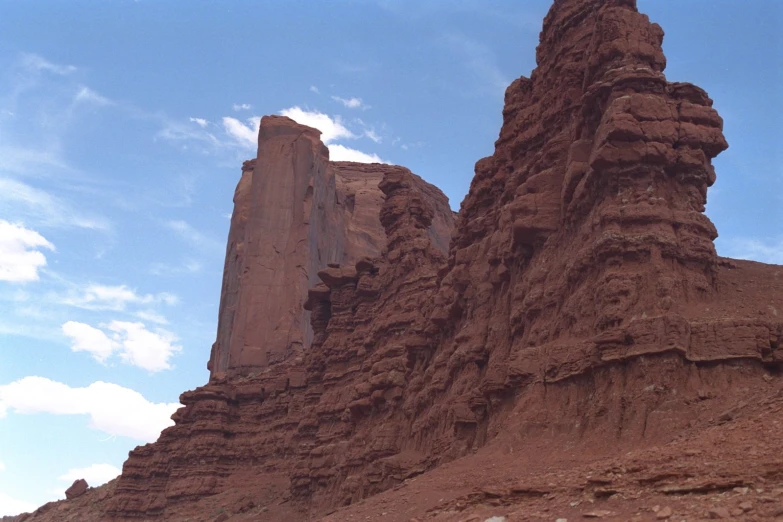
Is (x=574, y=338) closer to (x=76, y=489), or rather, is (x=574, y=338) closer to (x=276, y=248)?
(x=276, y=248)

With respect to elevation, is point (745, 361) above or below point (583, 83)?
below

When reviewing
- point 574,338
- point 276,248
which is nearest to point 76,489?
point 276,248

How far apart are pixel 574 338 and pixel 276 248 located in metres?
47.8

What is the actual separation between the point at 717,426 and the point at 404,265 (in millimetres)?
26540

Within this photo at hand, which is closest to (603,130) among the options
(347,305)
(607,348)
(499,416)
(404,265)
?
(607,348)

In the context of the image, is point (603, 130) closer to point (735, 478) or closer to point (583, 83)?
point (583, 83)

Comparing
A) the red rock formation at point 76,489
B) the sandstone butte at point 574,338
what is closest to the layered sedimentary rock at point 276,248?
the red rock formation at point 76,489

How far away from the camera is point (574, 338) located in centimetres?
1992

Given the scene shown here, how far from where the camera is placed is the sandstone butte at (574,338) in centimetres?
1462

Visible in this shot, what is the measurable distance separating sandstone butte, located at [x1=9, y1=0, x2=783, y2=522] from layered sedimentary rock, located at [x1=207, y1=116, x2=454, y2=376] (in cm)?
1899

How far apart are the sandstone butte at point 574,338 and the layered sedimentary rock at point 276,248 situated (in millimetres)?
18994

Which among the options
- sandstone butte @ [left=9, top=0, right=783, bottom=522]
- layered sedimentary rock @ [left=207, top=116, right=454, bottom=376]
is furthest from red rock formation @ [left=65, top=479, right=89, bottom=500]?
sandstone butte @ [left=9, top=0, right=783, bottom=522]

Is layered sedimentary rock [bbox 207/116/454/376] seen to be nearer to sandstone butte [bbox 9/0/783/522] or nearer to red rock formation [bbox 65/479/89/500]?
red rock formation [bbox 65/479/89/500]

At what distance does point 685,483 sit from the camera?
12727 mm
